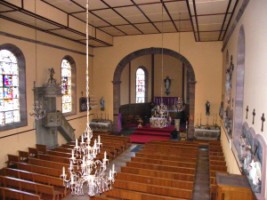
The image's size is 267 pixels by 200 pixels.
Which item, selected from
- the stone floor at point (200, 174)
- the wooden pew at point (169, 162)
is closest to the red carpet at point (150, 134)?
the stone floor at point (200, 174)

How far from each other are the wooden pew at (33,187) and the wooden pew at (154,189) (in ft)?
6.19

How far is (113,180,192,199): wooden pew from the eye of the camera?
260 inches

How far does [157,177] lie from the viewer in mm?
7707

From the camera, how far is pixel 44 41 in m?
12.5

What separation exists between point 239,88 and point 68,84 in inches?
407

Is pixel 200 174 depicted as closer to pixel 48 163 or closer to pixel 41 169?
pixel 48 163

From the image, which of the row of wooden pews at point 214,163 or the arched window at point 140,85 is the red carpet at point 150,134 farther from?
the row of wooden pews at point 214,163

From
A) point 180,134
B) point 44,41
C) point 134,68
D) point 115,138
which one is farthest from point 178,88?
point 44,41

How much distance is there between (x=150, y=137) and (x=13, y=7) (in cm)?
1212

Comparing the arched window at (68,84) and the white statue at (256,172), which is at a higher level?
the arched window at (68,84)

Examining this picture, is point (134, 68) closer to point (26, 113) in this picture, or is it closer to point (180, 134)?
point (180, 134)

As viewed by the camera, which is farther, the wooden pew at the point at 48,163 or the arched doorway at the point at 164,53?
the arched doorway at the point at 164,53

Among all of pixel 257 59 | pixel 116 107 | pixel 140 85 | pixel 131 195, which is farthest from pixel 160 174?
pixel 140 85

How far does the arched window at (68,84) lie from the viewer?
14500 millimetres
